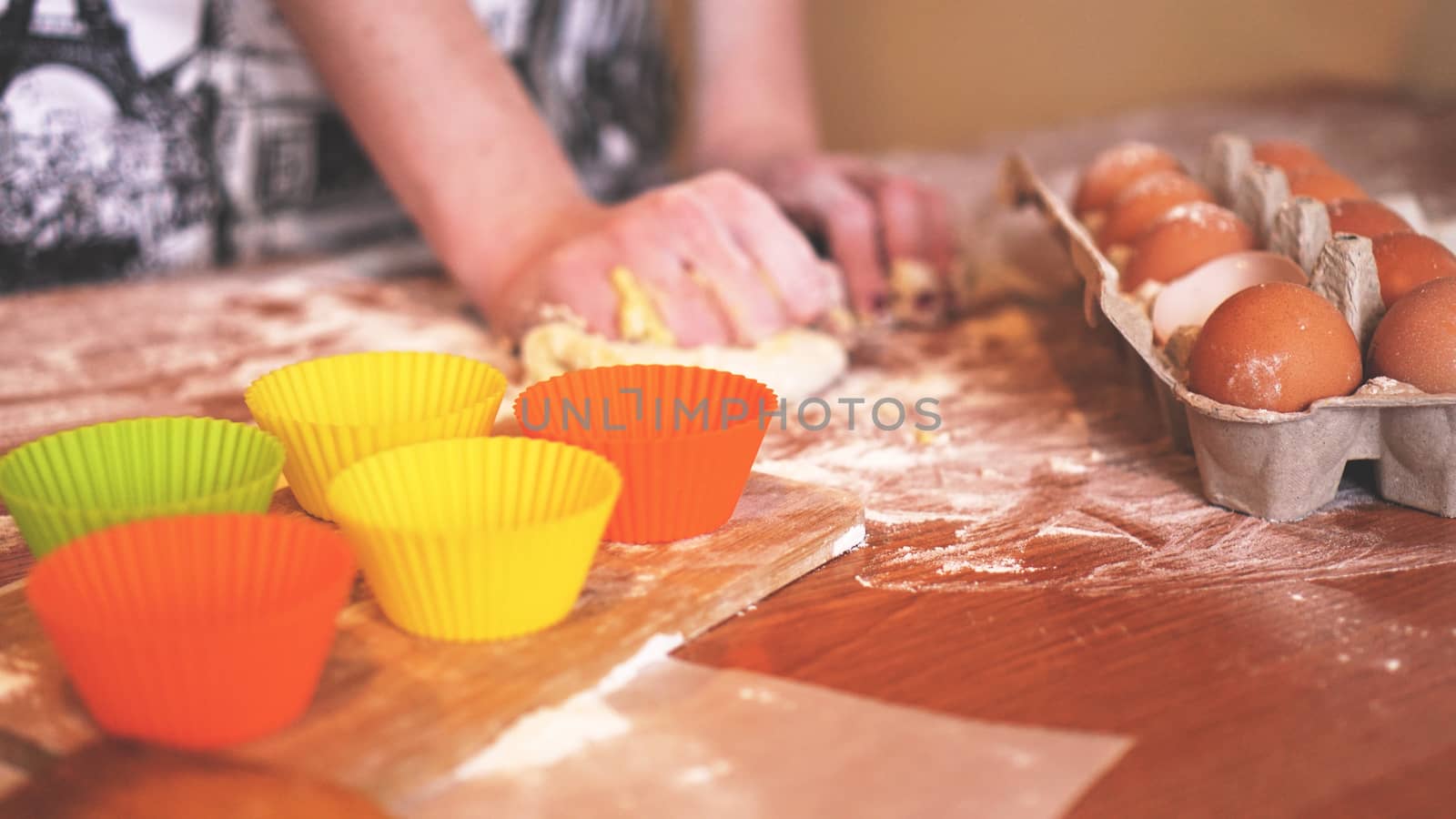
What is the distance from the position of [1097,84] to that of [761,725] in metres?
1.78

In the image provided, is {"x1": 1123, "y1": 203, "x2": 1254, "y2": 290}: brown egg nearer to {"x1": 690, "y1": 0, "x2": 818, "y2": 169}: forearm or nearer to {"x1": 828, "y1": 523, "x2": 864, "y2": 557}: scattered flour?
{"x1": 828, "y1": 523, "x2": 864, "y2": 557}: scattered flour

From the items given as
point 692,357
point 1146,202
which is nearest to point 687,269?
point 692,357

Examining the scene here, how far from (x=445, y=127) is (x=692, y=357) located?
1.15ft

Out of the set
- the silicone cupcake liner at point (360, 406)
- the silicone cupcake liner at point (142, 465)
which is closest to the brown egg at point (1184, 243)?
the silicone cupcake liner at point (360, 406)

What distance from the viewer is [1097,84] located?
2.02m

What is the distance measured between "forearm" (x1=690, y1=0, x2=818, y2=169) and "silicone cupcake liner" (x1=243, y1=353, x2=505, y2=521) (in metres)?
0.74

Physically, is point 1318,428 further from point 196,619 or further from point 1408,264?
point 196,619

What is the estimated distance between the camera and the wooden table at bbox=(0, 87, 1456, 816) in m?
0.47

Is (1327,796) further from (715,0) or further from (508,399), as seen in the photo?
(715,0)

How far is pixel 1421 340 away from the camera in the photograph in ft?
2.06

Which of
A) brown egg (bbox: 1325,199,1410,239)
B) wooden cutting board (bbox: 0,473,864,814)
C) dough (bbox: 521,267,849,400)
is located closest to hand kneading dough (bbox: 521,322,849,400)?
dough (bbox: 521,267,849,400)

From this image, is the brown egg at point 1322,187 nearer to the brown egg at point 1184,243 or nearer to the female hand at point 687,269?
the brown egg at point 1184,243

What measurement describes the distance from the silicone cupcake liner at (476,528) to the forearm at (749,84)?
874mm

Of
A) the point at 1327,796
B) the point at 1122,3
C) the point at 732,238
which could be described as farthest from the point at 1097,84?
the point at 1327,796
